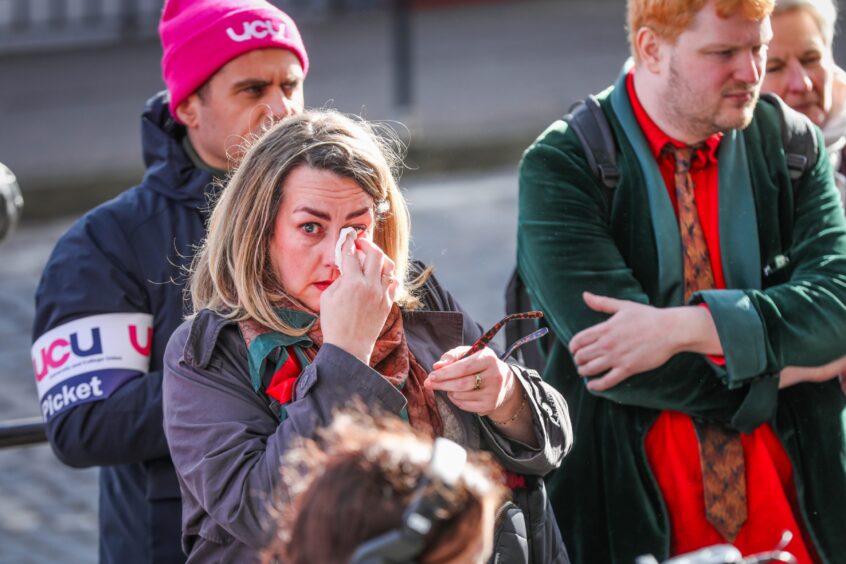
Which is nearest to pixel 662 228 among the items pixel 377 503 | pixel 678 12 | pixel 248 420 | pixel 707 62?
pixel 707 62

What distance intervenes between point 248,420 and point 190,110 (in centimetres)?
129

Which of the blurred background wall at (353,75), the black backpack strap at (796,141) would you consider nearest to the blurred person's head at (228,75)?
the black backpack strap at (796,141)

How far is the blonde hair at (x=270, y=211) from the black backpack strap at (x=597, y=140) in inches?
22.3

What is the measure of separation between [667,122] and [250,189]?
109 cm

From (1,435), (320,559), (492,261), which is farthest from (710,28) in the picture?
(492,261)

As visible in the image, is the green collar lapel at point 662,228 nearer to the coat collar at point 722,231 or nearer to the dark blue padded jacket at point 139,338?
the coat collar at point 722,231

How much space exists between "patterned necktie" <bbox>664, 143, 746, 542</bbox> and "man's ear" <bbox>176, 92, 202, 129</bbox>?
1236 mm

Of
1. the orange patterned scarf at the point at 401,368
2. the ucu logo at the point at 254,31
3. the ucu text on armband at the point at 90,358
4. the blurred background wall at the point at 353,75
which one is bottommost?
the blurred background wall at the point at 353,75

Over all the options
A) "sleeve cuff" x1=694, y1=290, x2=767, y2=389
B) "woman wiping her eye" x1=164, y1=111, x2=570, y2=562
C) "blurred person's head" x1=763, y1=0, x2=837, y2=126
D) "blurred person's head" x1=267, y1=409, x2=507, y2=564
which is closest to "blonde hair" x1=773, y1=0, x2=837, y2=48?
"blurred person's head" x1=763, y1=0, x2=837, y2=126

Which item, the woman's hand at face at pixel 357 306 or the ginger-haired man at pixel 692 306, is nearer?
the woman's hand at face at pixel 357 306

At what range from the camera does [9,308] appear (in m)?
8.65

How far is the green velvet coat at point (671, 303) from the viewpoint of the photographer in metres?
3.23

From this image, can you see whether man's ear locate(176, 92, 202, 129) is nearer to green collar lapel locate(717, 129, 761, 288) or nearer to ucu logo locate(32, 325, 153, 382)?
ucu logo locate(32, 325, 153, 382)

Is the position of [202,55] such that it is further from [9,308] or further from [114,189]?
[114,189]
